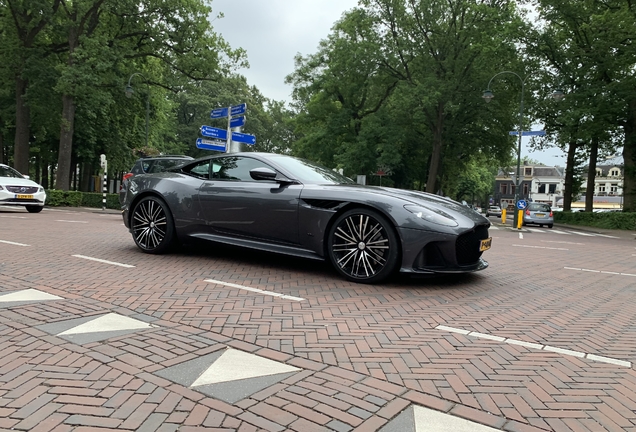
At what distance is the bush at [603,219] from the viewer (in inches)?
933

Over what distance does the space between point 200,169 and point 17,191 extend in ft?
37.4

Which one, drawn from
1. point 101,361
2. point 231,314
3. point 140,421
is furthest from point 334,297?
point 140,421

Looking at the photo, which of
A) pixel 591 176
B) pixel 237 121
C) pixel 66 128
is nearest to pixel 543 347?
pixel 237 121

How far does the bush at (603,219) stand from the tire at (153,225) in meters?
24.4

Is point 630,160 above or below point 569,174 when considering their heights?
above

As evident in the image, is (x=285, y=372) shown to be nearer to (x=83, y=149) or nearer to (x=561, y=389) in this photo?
(x=561, y=389)

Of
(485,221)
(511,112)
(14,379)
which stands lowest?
(14,379)

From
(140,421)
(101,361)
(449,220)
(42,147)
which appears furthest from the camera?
(42,147)

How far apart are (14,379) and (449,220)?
12.6 ft

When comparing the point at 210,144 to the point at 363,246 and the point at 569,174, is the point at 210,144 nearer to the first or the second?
the point at 363,246

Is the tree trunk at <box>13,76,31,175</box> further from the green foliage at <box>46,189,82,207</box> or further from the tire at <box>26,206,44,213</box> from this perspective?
the tire at <box>26,206,44,213</box>

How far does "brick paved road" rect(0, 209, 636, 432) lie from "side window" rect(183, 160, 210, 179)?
134cm

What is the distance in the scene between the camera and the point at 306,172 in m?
5.88

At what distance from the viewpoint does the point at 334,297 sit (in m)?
4.48
